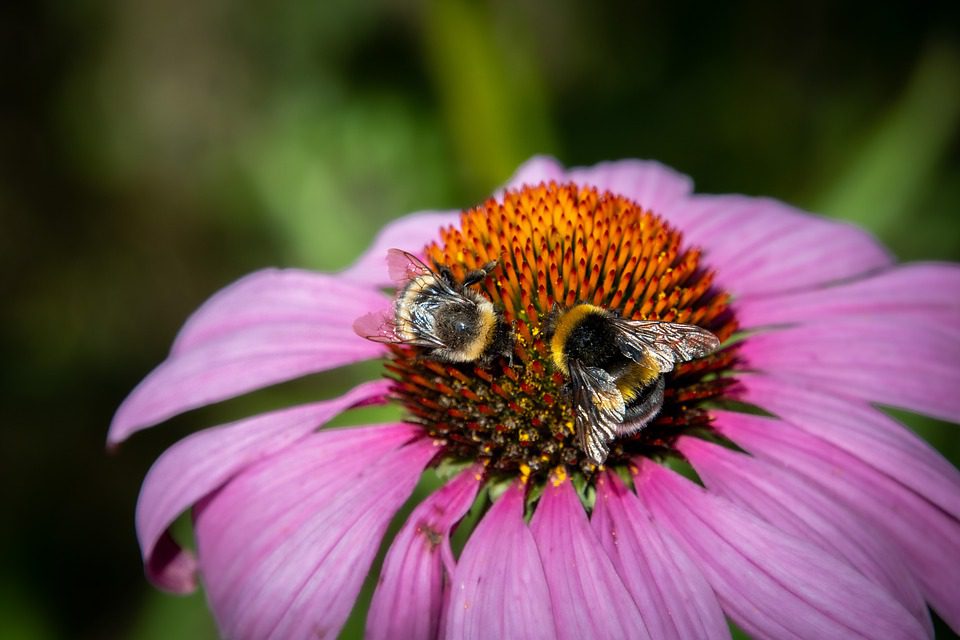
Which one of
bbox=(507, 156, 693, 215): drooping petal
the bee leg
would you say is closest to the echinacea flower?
the bee leg

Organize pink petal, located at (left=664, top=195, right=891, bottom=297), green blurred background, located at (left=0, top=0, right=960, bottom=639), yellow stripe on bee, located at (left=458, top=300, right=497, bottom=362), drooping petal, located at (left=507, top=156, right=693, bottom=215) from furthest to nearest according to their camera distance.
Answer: green blurred background, located at (left=0, top=0, right=960, bottom=639) < drooping petal, located at (left=507, top=156, right=693, bottom=215) < pink petal, located at (left=664, top=195, right=891, bottom=297) < yellow stripe on bee, located at (left=458, top=300, right=497, bottom=362)

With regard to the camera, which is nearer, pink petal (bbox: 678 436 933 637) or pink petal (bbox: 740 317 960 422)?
pink petal (bbox: 678 436 933 637)

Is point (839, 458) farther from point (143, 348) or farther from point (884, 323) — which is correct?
point (143, 348)

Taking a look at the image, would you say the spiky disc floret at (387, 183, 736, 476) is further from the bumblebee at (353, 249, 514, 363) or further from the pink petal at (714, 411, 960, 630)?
the pink petal at (714, 411, 960, 630)

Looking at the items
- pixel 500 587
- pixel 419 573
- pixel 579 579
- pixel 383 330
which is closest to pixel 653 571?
pixel 579 579

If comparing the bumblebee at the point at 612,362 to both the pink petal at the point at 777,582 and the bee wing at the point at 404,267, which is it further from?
the bee wing at the point at 404,267

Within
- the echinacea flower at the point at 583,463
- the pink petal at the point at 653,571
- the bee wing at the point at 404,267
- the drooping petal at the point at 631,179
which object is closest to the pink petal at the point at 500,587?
the echinacea flower at the point at 583,463
